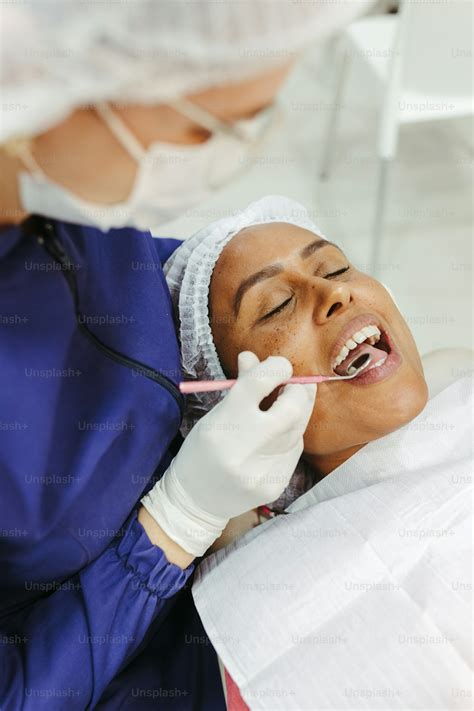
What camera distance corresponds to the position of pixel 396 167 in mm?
2916

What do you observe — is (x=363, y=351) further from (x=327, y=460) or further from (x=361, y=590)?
(x=361, y=590)

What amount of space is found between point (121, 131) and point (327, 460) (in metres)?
0.86

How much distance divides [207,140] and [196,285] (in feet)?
1.86

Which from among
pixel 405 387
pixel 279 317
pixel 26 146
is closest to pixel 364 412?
pixel 405 387

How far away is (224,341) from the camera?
4.28 ft

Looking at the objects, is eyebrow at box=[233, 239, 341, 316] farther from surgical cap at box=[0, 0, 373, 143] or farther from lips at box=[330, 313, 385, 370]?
surgical cap at box=[0, 0, 373, 143]

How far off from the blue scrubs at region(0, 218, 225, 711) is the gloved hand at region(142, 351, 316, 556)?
59mm

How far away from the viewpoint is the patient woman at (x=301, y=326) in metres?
1.23

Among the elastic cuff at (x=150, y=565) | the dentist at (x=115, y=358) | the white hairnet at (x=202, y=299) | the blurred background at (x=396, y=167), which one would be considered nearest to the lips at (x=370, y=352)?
the dentist at (x=115, y=358)

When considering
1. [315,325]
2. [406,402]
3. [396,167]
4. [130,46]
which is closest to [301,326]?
[315,325]

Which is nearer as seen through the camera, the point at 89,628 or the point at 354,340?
the point at 89,628

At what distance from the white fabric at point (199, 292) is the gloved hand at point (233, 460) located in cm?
23

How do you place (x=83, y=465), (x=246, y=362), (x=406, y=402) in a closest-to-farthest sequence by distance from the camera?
(x=83, y=465) < (x=246, y=362) < (x=406, y=402)

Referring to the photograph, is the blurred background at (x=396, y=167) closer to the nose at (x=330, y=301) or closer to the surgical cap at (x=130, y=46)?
the nose at (x=330, y=301)
